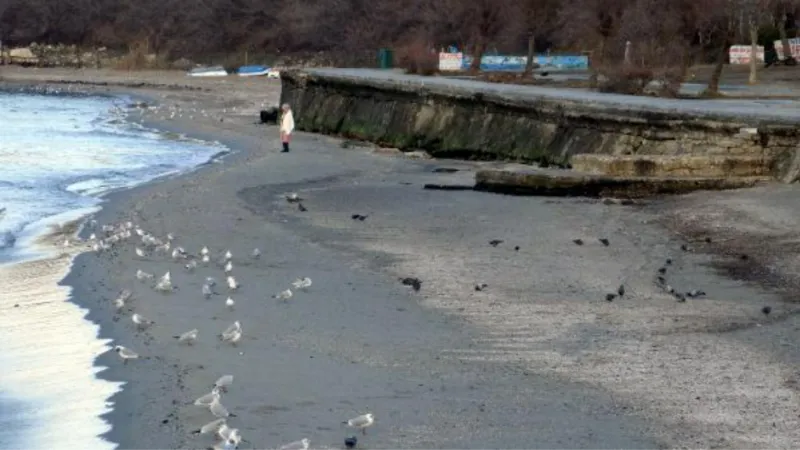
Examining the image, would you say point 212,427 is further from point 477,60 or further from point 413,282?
point 477,60

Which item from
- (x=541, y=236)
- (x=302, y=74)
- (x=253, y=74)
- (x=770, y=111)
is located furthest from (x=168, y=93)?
(x=541, y=236)

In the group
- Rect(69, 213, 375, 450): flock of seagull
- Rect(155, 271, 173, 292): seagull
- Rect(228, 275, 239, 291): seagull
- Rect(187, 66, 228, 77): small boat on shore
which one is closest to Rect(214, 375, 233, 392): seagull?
Rect(69, 213, 375, 450): flock of seagull

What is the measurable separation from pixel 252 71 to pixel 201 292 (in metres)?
78.8

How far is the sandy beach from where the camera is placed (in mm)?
8734

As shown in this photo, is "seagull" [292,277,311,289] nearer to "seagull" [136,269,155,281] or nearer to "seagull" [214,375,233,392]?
"seagull" [136,269,155,281]

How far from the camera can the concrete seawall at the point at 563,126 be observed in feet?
74.0

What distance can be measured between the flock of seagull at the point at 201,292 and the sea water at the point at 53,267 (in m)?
0.44

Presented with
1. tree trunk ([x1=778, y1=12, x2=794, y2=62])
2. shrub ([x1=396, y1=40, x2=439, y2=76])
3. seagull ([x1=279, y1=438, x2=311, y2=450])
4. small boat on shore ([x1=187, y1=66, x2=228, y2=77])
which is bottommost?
small boat on shore ([x1=187, y1=66, x2=228, y2=77])

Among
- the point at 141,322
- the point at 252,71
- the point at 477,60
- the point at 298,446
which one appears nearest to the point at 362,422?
the point at 298,446

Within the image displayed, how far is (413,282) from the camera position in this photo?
14.1 meters

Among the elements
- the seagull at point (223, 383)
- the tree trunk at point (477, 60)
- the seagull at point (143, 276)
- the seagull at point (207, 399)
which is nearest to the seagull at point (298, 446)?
the seagull at point (207, 399)

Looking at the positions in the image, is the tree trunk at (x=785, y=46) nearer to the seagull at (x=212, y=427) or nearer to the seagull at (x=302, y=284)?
the seagull at (x=302, y=284)

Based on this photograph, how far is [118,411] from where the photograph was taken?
29.9 feet

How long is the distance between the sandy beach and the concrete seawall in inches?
74.3
